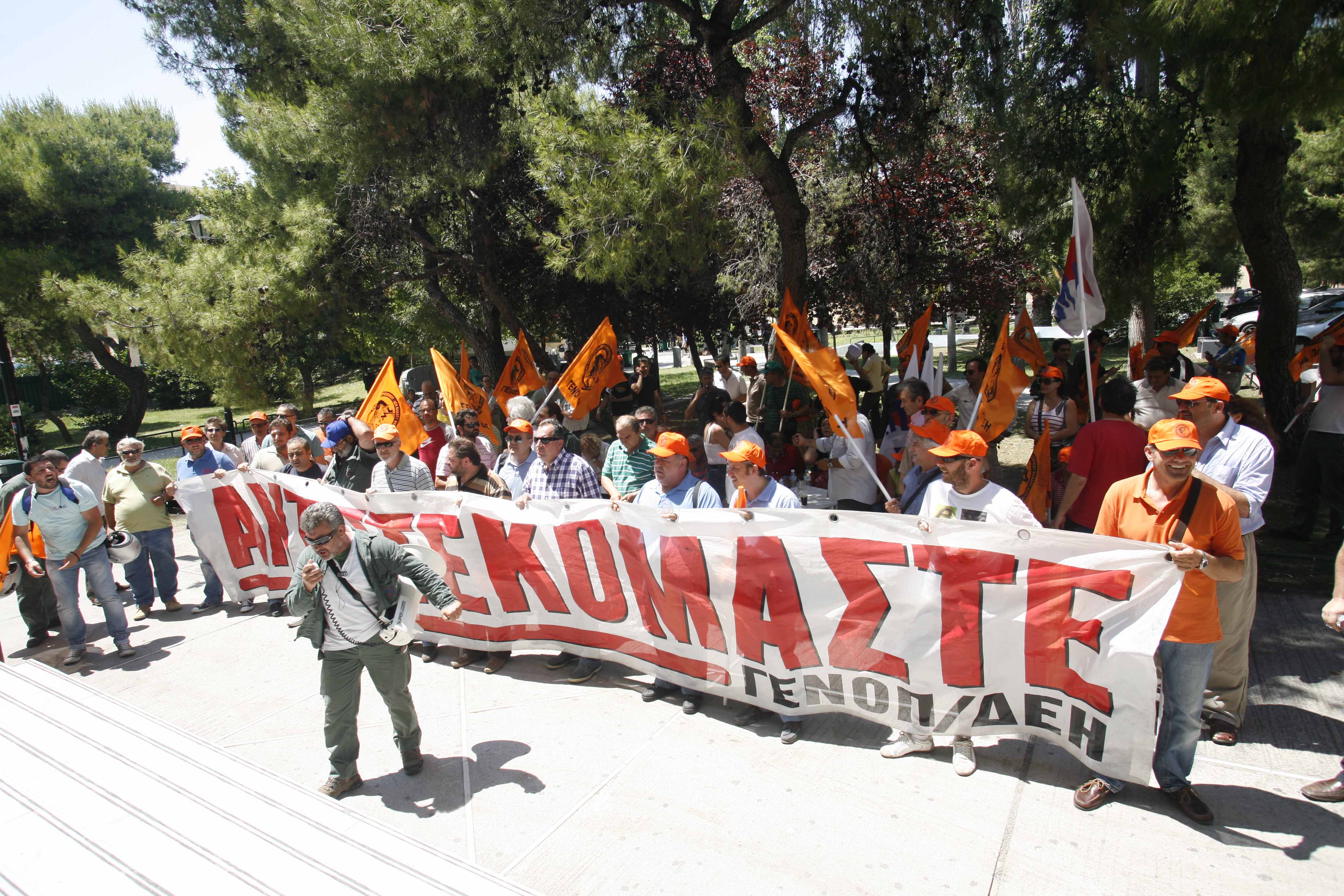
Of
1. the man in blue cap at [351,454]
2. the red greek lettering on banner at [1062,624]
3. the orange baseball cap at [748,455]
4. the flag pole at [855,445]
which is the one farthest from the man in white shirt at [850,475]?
the man in blue cap at [351,454]

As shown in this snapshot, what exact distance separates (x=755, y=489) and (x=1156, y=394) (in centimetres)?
455

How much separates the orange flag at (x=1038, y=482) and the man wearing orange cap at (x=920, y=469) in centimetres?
107

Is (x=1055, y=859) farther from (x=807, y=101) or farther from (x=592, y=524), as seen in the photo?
(x=807, y=101)

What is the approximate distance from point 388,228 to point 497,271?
6.53 ft

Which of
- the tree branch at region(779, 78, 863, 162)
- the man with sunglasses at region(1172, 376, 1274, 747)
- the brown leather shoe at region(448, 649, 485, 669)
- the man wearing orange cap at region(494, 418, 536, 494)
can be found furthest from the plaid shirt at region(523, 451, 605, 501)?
the tree branch at region(779, 78, 863, 162)

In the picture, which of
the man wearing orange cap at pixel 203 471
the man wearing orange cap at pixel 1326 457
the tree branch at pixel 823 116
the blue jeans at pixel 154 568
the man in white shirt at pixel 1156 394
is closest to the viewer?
the man wearing orange cap at pixel 1326 457

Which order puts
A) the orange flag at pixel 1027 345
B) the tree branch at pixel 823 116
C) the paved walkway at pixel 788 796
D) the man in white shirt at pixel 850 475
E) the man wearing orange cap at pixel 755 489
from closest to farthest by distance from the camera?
1. the paved walkway at pixel 788 796
2. the man wearing orange cap at pixel 755 489
3. the man in white shirt at pixel 850 475
4. the orange flag at pixel 1027 345
5. the tree branch at pixel 823 116

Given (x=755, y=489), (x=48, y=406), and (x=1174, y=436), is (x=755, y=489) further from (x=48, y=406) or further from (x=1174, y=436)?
(x=48, y=406)

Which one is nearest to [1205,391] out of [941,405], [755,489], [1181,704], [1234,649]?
[1234,649]

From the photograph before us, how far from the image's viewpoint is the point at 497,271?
1424 centimetres

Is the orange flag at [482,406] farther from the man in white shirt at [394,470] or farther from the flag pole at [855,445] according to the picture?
the flag pole at [855,445]

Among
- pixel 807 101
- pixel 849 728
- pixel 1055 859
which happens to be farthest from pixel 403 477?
pixel 807 101

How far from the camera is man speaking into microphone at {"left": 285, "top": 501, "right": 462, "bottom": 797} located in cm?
416

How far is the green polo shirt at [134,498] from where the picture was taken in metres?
7.25
